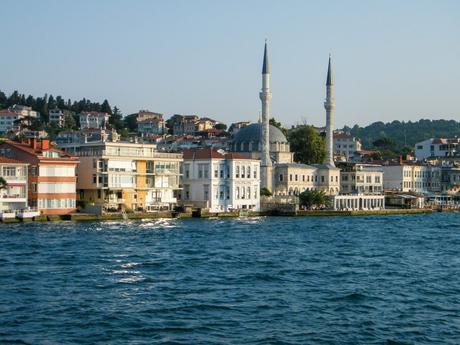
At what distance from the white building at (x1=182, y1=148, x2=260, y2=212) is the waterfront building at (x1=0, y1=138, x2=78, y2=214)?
48.5 feet

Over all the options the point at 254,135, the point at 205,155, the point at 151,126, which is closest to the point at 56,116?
the point at 151,126

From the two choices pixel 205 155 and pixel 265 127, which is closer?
pixel 205 155

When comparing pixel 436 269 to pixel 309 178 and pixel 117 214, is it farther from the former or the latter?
pixel 309 178

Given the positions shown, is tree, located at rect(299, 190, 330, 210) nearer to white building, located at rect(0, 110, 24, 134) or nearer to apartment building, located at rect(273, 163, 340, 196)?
apartment building, located at rect(273, 163, 340, 196)

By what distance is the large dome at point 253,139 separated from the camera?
298 ft

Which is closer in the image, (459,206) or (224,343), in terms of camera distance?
(224,343)

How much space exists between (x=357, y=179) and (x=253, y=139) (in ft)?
45.1

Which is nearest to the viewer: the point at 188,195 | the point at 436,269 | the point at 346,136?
the point at 436,269

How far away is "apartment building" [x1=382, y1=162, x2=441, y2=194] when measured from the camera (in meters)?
105

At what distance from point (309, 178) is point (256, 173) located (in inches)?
676

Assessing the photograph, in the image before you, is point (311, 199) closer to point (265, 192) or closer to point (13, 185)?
point (265, 192)

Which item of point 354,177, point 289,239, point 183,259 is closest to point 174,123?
point 354,177

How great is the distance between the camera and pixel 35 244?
37531mm

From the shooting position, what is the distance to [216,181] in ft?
227
